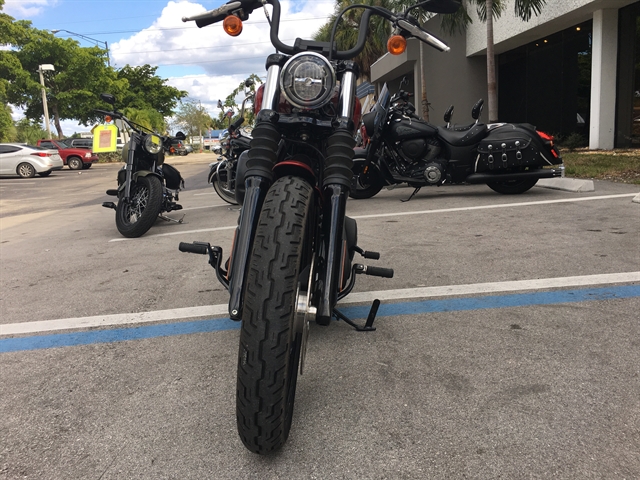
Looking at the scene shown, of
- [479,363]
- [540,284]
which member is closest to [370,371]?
[479,363]

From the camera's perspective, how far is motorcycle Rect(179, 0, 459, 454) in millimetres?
1708

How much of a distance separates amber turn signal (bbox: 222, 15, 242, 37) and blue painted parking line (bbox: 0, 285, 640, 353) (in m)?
1.69

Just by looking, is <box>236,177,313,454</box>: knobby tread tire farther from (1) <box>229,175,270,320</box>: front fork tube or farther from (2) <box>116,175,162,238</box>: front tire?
(2) <box>116,175,162,238</box>: front tire

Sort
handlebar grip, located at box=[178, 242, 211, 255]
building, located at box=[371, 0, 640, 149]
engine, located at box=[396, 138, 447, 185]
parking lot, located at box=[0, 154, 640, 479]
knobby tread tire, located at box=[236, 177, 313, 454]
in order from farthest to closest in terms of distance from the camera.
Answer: building, located at box=[371, 0, 640, 149]
engine, located at box=[396, 138, 447, 185]
handlebar grip, located at box=[178, 242, 211, 255]
parking lot, located at box=[0, 154, 640, 479]
knobby tread tire, located at box=[236, 177, 313, 454]

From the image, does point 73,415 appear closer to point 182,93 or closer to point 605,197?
point 605,197

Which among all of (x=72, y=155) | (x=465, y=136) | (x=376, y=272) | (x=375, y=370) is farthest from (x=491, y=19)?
(x=72, y=155)

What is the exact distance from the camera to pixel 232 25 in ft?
9.03

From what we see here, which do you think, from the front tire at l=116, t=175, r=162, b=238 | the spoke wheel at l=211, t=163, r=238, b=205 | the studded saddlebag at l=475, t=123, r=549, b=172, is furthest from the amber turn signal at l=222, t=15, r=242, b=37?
the spoke wheel at l=211, t=163, r=238, b=205

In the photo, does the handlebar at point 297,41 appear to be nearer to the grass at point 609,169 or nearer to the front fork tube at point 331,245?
the front fork tube at point 331,245

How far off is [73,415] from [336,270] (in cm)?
127

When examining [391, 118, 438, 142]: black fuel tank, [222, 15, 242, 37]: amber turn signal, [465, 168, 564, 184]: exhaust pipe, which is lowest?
[465, 168, 564, 184]: exhaust pipe

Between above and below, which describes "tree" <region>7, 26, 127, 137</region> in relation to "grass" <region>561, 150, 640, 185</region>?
above

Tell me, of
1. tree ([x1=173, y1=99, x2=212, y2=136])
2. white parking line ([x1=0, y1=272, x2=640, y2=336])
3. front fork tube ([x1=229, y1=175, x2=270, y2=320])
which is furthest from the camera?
tree ([x1=173, y1=99, x2=212, y2=136])

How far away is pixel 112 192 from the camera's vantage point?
22.4ft
